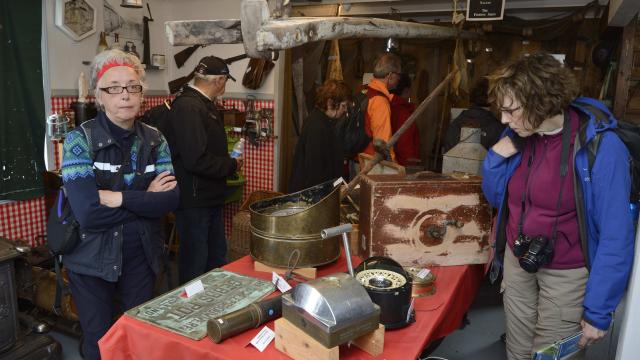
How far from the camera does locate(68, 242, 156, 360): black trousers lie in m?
2.24

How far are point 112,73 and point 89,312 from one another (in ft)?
3.58

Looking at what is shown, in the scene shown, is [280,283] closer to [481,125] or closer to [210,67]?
[210,67]

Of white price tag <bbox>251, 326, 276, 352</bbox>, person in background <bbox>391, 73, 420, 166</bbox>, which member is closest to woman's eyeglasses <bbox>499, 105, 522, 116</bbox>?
white price tag <bbox>251, 326, 276, 352</bbox>

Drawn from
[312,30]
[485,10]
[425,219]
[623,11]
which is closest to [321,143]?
[425,219]

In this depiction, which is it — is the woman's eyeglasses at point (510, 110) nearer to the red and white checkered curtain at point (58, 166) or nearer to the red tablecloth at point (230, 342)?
the red tablecloth at point (230, 342)

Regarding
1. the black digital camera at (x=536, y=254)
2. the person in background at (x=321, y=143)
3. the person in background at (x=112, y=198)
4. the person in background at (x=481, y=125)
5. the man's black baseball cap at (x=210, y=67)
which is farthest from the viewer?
the person in background at (x=321, y=143)

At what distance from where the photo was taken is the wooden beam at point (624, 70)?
14.1ft

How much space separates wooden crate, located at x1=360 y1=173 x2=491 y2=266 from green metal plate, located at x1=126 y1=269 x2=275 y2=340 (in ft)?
2.13

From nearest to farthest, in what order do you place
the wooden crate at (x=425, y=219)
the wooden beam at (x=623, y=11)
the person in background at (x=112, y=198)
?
1. the person in background at (x=112, y=198)
2. the wooden crate at (x=425, y=219)
3. the wooden beam at (x=623, y=11)

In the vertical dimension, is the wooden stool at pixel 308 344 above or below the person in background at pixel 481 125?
below

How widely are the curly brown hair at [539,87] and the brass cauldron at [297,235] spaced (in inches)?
35.0

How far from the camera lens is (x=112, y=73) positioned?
7.26ft

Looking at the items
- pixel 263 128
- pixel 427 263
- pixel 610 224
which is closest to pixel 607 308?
pixel 610 224

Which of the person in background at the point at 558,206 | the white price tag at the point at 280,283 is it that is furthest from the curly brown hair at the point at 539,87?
the white price tag at the point at 280,283
